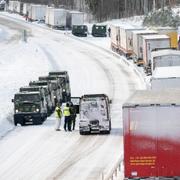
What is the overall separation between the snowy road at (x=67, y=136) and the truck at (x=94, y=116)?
0.46m

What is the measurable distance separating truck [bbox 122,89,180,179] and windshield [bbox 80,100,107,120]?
1454 centimetres

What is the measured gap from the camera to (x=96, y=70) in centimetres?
6850

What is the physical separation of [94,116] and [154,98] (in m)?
14.1

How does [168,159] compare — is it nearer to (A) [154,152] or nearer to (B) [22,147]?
(A) [154,152]

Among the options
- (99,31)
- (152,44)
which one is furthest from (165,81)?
(99,31)

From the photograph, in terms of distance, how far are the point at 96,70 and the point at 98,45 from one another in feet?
78.8

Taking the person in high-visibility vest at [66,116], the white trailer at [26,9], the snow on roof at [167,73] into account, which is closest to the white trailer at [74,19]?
the white trailer at [26,9]

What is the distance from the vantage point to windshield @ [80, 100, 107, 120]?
37094mm

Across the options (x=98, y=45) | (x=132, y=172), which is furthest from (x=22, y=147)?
(x=98, y=45)

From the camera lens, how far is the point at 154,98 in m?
23.3

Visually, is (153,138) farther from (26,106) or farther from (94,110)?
(26,106)

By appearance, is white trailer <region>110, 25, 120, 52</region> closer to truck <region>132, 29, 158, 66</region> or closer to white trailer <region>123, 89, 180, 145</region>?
truck <region>132, 29, 158, 66</region>

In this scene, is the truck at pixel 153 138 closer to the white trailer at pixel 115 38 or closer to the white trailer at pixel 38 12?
the white trailer at pixel 115 38

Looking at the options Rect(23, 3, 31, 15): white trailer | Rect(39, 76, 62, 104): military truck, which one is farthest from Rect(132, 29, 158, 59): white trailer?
Rect(23, 3, 31, 15): white trailer
